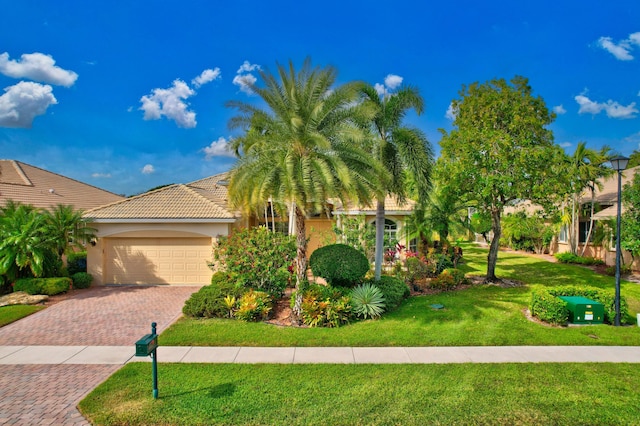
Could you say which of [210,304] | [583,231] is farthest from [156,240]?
[583,231]

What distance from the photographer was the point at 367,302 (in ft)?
37.6

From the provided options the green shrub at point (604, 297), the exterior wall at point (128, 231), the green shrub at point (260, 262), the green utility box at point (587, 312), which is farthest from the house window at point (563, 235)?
the exterior wall at point (128, 231)

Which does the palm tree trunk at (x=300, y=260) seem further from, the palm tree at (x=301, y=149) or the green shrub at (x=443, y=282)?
the green shrub at (x=443, y=282)

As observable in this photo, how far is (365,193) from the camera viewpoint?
36.9 ft

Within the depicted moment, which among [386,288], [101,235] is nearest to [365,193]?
[386,288]

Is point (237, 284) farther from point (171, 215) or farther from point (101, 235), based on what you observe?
point (101, 235)

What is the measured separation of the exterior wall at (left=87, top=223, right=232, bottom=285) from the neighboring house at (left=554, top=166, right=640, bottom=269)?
70.4 ft

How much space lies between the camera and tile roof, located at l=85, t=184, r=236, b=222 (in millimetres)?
16547

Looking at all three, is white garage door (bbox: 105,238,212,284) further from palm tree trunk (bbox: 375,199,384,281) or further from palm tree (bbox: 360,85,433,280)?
palm tree (bbox: 360,85,433,280)

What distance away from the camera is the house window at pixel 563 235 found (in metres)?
28.3

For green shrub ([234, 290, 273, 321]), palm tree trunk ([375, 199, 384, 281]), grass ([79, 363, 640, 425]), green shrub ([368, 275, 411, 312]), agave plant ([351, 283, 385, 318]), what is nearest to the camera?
grass ([79, 363, 640, 425])

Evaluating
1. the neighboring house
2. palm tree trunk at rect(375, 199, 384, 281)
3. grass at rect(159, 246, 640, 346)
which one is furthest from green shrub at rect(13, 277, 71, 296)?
the neighboring house

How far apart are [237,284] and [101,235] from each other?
8.49m

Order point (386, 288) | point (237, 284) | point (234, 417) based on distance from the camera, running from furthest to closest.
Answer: point (386, 288) < point (237, 284) < point (234, 417)
